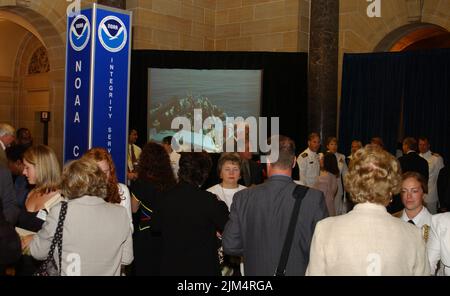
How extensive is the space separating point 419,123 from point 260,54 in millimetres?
3263

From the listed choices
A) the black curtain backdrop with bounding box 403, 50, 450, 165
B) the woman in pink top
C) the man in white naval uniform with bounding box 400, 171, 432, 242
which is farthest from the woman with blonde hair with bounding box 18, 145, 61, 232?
the black curtain backdrop with bounding box 403, 50, 450, 165

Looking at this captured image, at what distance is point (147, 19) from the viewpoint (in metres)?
10.5

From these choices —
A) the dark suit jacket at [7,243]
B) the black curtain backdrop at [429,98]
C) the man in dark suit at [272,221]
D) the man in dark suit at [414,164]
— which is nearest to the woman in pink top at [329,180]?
the man in dark suit at [414,164]

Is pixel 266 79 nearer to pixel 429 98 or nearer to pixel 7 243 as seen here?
pixel 429 98

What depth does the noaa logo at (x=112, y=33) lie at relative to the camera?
15.8 feet

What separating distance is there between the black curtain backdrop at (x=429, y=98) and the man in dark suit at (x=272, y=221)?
7.08 metres

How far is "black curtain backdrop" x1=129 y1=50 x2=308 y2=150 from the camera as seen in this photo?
10.3m

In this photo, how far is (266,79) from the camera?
10.6 m

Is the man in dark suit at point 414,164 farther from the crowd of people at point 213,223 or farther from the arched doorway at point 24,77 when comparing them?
the arched doorway at point 24,77

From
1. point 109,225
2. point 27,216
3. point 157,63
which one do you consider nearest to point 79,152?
point 27,216

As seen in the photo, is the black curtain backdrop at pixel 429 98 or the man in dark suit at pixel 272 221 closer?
the man in dark suit at pixel 272 221

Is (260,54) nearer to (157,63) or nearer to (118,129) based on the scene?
(157,63)

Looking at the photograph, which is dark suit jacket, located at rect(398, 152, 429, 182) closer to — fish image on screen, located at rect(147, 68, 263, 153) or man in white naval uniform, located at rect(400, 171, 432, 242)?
man in white naval uniform, located at rect(400, 171, 432, 242)

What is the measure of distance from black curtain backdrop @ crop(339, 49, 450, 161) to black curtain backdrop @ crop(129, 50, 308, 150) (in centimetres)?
84
